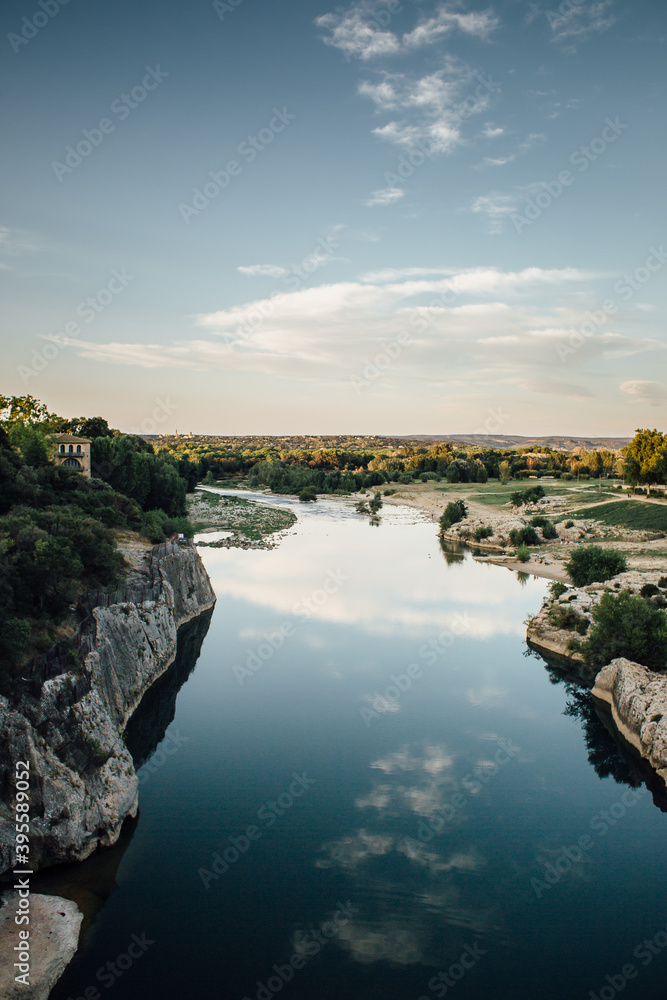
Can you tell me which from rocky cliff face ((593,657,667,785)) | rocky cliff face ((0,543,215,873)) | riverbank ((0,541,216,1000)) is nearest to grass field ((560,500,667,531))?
rocky cliff face ((593,657,667,785))

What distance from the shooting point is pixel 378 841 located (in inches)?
627

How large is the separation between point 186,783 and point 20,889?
6.14m

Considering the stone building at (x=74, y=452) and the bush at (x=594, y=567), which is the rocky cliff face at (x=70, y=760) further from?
the bush at (x=594, y=567)

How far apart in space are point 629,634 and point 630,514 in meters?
39.5

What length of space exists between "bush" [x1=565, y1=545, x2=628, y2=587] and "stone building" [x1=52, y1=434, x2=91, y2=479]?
32470 millimetres

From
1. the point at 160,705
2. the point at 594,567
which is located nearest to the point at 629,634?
the point at 594,567

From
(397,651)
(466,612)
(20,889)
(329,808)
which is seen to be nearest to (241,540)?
(466,612)

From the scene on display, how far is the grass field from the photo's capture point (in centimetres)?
5682

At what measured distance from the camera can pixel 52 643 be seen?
61.1 feet

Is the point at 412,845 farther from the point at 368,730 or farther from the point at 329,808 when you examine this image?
the point at 368,730

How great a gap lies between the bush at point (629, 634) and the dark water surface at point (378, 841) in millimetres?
2472

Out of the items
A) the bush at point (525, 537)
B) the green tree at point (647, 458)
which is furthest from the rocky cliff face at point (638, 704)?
the green tree at point (647, 458)

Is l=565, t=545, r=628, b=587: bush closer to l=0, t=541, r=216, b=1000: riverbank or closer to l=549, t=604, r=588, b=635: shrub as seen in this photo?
l=549, t=604, r=588, b=635: shrub

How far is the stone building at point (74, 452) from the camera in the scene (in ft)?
145
